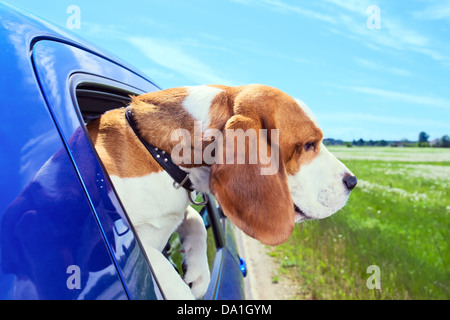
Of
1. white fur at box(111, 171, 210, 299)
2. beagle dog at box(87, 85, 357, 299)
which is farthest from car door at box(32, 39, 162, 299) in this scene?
beagle dog at box(87, 85, 357, 299)

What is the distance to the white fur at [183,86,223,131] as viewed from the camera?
70.0 inches

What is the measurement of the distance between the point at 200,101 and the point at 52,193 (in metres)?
0.90

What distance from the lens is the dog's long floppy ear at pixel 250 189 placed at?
163 centimetres

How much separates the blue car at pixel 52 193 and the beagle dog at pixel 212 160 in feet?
0.97

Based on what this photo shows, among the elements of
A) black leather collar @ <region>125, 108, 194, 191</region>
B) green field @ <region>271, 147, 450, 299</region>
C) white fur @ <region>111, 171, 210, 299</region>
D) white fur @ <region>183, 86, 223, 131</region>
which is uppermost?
white fur @ <region>183, 86, 223, 131</region>

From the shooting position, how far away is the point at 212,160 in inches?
68.2

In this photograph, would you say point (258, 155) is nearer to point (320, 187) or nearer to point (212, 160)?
point (212, 160)

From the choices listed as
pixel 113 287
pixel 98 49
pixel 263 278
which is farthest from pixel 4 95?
pixel 263 278

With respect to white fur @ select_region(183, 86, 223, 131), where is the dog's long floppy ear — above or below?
below

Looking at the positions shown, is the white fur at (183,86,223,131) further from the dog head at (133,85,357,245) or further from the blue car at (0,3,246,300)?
the blue car at (0,3,246,300)

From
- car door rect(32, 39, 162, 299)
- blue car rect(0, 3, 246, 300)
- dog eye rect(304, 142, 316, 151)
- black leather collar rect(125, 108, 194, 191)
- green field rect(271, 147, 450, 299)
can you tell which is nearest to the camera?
blue car rect(0, 3, 246, 300)

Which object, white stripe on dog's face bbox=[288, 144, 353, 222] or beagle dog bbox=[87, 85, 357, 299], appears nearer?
beagle dog bbox=[87, 85, 357, 299]

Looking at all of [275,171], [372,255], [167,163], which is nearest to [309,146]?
[275,171]

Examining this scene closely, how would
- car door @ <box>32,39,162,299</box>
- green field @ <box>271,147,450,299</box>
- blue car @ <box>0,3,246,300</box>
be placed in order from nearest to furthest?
blue car @ <box>0,3,246,300</box>, car door @ <box>32,39,162,299</box>, green field @ <box>271,147,450,299</box>
